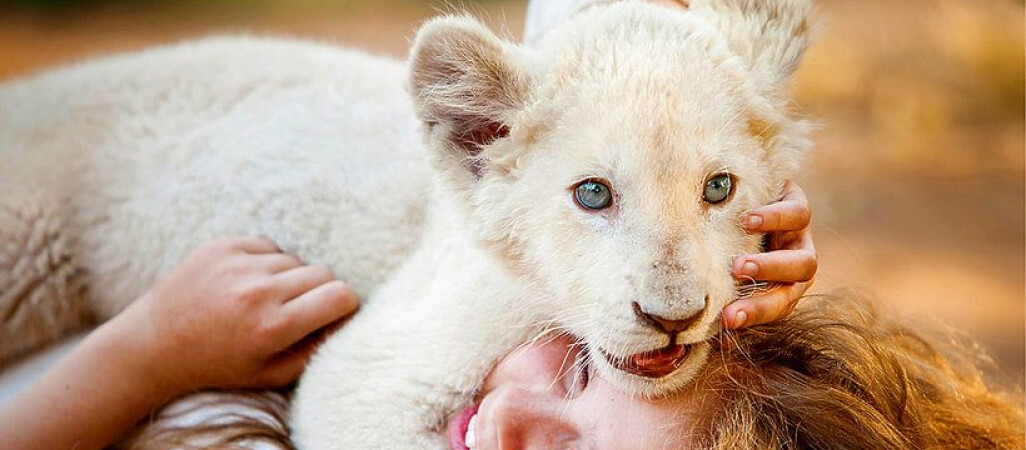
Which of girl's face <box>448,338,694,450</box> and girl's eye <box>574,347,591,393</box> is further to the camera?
girl's eye <box>574,347,591,393</box>

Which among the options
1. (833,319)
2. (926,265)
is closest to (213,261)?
(833,319)

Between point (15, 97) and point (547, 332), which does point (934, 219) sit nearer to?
point (547, 332)

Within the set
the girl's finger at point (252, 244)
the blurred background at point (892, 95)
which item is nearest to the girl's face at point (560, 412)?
the girl's finger at point (252, 244)

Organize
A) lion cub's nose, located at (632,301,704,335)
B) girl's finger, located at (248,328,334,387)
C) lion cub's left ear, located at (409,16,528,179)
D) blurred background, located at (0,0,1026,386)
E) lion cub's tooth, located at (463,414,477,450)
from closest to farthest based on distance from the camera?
1. lion cub's nose, located at (632,301,704,335)
2. lion cub's left ear, located at (409,16,528,179)
3. lion cub's tooth, located at (463,414,477,450)
4. girl's finger, located at (248,328,334,387)
5. blurred background, located at (0,0,1026,386)

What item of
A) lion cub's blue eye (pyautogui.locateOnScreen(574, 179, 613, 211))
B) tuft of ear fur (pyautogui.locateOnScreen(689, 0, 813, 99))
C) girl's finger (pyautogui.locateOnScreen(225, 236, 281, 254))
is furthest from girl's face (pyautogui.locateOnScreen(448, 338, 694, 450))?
girl's finger (pyautogui.locateOnScreen(225, 236, 281, 254))

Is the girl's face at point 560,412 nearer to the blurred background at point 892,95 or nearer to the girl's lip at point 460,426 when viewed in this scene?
the girl's lip at point 460,426

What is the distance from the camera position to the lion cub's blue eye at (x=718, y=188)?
4.98ft

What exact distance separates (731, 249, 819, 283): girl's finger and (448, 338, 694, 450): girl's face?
0.74 ft

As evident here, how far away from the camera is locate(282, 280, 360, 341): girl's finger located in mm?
2027

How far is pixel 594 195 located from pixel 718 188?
0.19 meters

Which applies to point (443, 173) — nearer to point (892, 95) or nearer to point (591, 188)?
point (591, 188)

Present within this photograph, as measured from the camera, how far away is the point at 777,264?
1.54 meters

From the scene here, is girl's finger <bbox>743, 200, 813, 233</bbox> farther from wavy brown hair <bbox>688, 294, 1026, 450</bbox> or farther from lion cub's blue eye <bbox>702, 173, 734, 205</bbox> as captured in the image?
wavy brown hair <bbox>688, 294, 1026, 450</bbox>

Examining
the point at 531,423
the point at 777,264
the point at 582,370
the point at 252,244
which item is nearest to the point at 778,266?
the point at 777,264
